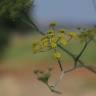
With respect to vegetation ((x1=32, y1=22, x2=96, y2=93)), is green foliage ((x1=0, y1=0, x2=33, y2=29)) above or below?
above

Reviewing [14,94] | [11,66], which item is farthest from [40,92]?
[11,66]

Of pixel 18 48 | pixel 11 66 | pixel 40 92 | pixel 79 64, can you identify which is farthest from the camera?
pixel 18 48

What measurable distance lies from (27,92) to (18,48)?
431 inches

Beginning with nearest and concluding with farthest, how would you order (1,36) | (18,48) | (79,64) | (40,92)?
(79,64)
(40,92)
(1,36)
(18,48)

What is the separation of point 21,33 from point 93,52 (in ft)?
6.25

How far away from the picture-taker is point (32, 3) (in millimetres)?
2166

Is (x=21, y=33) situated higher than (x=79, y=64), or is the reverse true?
(x=79, y=64)

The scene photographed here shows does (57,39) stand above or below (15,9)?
below

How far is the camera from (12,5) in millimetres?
2076

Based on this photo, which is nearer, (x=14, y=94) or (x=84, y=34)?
(x=84, y=34)

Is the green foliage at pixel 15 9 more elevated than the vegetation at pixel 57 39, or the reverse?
the green foliage at pixel 15 9

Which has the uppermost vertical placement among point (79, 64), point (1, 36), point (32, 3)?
point (32, 3)

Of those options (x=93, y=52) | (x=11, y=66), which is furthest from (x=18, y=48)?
(x=11, y=66)

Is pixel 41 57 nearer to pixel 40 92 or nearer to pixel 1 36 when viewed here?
pixel 1 36
